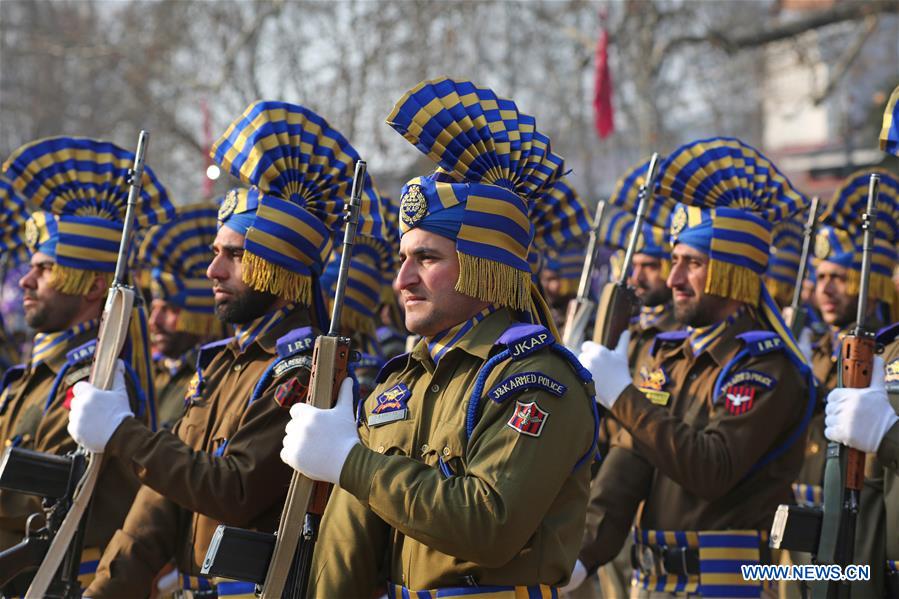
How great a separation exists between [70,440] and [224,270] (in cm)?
113

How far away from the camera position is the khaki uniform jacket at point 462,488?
362 centimetres

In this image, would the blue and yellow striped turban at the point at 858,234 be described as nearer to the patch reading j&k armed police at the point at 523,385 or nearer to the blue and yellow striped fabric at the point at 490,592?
the patch reading j&k armed police at the point at 523,385

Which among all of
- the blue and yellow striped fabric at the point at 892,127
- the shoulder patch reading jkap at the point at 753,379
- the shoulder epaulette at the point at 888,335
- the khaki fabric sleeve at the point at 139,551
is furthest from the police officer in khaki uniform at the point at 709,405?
the khaki fabric sleeve at the point at 139,551

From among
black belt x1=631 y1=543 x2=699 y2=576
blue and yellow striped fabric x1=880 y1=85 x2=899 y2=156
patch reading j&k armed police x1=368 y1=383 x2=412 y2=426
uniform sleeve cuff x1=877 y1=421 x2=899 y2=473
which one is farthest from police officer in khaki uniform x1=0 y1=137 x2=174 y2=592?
blue and yellow striped fabric x1=880 y1=85 x2=899 y2=156

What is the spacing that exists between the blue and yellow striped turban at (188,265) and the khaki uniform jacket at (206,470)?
2896 millimetres

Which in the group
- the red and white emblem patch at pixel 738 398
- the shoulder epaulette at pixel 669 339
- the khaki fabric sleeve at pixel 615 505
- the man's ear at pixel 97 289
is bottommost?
the khaki fabric sleeve at pixel 615 505

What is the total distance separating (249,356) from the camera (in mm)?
5359

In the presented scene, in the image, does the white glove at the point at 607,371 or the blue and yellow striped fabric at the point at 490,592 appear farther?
the white glove at the point at 607,371

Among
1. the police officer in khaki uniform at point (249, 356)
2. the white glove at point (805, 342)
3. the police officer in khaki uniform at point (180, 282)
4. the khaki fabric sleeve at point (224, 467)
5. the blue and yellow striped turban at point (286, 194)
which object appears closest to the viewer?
the khaki fabric sleeve at point (224, 467)

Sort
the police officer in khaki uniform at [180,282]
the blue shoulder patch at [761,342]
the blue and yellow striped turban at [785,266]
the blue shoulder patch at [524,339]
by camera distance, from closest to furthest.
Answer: the blue shoulder patch at [524,339], the blue shoulder patch at [761,342], the police officer in khaki uniform at [180,282], the blue and yellow striped turban at [785,266]

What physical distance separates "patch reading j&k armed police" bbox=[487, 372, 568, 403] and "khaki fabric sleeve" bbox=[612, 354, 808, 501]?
186cm

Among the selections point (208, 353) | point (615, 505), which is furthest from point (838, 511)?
point (208, 353)

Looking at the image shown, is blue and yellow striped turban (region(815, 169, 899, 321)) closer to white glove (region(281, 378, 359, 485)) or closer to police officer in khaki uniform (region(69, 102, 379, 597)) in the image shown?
police officer in khaki uniform (region(69, 102, 379, 597))

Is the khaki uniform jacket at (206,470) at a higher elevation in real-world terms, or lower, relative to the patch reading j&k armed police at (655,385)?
lower
